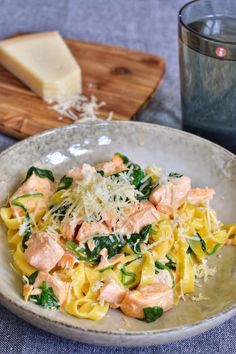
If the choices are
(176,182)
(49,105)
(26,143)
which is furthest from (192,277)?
(49,105)

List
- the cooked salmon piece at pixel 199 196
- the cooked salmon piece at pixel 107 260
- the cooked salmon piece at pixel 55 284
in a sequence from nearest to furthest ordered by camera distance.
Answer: the cooked salmon piece at pixel 55 284 < the cooked salmon piece at pixel 107 260 < the cooked salmon piece at pixel 199 196

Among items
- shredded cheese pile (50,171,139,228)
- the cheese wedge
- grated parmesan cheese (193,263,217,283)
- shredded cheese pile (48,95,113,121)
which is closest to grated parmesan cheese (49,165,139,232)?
shredded cheese pile (50,171,139,228)

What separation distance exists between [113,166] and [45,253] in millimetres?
562

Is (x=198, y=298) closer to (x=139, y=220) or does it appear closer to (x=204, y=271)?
(x=204, y=271)

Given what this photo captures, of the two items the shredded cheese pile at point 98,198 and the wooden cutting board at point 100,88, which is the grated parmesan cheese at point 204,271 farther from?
the wooden cutting board at point 100,88

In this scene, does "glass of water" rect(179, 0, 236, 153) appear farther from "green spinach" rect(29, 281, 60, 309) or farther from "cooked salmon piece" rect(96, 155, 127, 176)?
"green spinach" rect(29, 281, 60, 309)

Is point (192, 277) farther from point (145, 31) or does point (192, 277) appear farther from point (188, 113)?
point (145, 31)

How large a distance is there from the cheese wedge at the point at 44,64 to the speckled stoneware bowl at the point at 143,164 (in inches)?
24.0

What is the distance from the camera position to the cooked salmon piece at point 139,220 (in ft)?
6.91

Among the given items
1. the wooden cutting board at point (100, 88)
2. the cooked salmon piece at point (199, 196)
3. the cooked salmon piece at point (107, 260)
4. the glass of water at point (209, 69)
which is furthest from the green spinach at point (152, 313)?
the wooden cutting board at point (100, 88)

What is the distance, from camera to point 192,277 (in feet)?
6.82

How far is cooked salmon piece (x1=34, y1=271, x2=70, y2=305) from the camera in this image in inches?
76.2

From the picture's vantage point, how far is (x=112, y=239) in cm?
208

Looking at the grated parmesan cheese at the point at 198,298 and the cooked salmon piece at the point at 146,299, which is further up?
the cooked salmon piece at the point at 146,299
